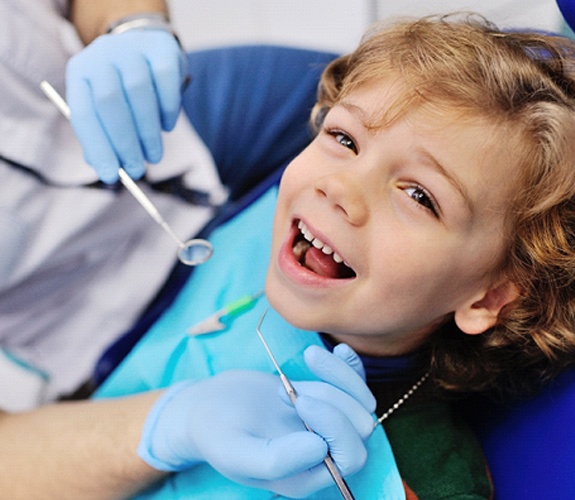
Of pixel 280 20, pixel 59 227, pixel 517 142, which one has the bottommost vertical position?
pixel 280 20

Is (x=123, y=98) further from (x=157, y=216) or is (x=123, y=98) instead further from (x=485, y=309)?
(x=485, y=309)

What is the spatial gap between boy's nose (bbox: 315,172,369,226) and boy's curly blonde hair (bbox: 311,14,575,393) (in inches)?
3.7

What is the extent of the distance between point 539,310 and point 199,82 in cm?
94

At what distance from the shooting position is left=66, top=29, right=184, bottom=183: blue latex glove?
102 cm

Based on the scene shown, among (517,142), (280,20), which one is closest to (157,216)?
(517,142)

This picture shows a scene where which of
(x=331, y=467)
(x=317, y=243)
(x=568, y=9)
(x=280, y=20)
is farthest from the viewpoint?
(x=280, y=20)

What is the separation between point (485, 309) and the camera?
Result: 92cm

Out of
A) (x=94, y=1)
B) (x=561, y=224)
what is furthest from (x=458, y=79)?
(x=94, y=1)

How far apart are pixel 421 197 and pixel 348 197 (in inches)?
3.8

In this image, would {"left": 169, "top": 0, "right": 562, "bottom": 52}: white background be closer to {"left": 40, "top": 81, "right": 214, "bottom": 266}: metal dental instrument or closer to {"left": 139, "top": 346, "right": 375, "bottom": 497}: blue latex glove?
{"left": 40, "top": 81, "right": 214, "bottom": 266}: metal dental instrument

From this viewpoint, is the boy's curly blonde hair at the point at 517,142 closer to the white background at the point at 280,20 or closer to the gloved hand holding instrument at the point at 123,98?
the gloved hand holding instrument at the point at 123,98

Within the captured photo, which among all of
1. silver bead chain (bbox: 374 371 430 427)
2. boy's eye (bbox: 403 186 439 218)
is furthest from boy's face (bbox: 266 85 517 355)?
silver bead chain (bbox: 374 371 430 427)

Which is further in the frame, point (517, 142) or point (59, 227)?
point (59, 227)

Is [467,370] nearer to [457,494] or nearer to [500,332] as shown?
[500,332]
